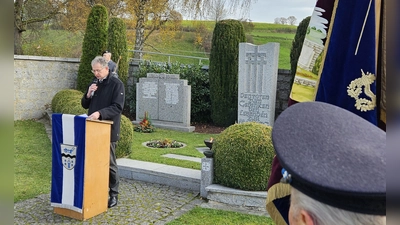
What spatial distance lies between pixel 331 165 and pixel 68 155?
4.21 metres

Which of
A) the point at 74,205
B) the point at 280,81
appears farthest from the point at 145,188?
the point at 280,81

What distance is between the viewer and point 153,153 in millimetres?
8062

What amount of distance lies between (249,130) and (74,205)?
95.8 inches

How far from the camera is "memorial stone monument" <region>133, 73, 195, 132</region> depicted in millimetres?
11648

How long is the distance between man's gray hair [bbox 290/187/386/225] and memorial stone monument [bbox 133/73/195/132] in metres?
10.5

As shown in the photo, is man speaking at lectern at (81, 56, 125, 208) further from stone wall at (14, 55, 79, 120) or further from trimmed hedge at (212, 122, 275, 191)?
stone wall at (14, 55, 79, 120)

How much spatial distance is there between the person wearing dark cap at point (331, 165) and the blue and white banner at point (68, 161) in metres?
3.86

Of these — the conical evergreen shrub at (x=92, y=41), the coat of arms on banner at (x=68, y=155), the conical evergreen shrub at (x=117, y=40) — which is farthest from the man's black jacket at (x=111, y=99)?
the conical evergreen shrub at (x=117, y=40)

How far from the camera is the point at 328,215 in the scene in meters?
0.94

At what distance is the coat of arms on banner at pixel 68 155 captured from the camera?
4.66 m

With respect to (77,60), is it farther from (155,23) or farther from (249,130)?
(155,23)

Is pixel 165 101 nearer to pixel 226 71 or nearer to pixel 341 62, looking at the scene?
pixel 226 71

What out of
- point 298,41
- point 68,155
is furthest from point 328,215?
point 298,41

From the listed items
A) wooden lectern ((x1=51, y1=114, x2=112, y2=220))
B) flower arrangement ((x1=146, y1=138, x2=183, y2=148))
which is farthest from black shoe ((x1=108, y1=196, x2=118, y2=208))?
flower arrangement ((x1=146, y1=138, x2=183, y2=148))
